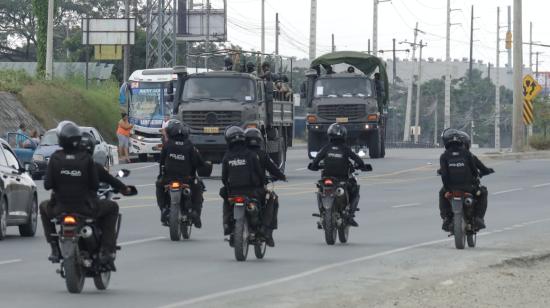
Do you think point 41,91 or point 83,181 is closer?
point 83,181

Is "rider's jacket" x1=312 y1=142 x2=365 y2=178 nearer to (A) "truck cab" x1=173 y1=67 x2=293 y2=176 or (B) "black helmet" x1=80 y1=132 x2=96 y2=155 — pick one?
(B) "black helmet" x1=80 y1=132 x2=96 y2=155

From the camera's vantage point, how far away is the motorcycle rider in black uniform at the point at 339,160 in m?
19.2

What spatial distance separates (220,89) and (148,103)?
1566cm

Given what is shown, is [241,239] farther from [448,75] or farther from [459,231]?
[448,75]

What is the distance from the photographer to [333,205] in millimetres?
18875

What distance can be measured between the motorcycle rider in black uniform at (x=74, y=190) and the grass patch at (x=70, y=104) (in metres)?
45.3

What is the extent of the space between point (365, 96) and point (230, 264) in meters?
33.6

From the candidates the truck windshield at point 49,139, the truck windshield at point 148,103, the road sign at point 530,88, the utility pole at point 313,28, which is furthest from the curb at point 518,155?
the truck windshield at point 49,139

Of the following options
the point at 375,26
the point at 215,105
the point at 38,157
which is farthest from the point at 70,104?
the point at 375,26

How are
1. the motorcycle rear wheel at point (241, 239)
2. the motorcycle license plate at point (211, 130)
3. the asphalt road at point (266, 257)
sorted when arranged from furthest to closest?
1. the motorcycle license plate at point (211, 130)
2. the motorcycle rear wheel at point (241, 239)
3. the asphalt road at point (266, 257)

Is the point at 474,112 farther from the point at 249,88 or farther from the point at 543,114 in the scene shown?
the point at 249,88

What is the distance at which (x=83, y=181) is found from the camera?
13.4 metres

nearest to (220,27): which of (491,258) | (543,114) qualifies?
(543,114)

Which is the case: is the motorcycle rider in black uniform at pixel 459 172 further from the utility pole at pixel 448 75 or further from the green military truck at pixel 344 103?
the utility pole at pixel 448 75
